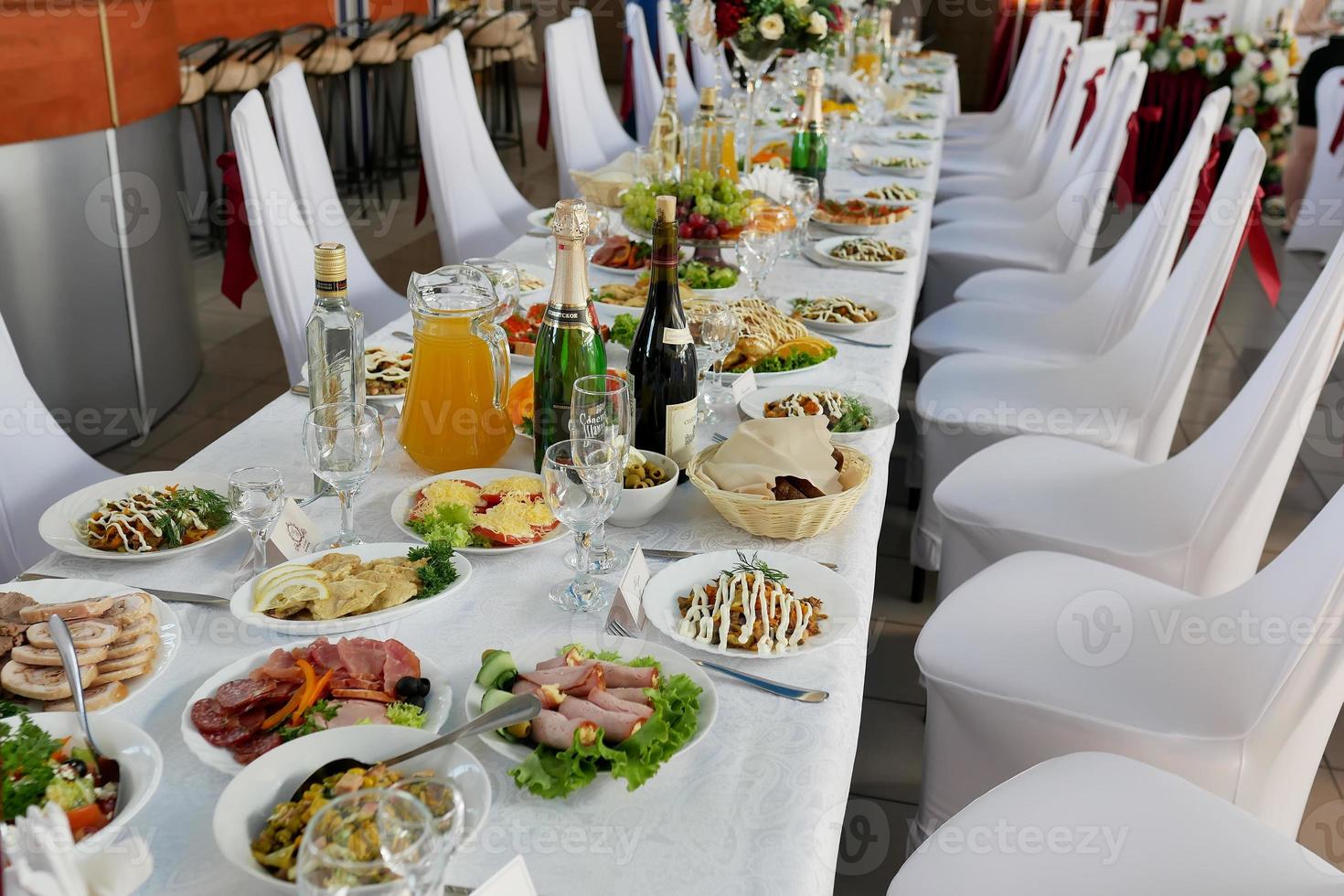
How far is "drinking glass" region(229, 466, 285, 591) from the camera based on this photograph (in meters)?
1.18

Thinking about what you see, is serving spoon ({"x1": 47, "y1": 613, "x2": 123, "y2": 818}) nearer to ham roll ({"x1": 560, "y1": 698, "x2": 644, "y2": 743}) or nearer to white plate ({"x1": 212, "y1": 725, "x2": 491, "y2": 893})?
white plate ({"x1": 212, "y1": 725, "x2": 491, "y2": 893})

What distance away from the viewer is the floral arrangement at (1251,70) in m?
6.63

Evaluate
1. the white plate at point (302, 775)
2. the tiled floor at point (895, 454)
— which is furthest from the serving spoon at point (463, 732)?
the tiled floor at point (895, 454)

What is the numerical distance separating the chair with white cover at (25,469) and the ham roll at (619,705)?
102 cm

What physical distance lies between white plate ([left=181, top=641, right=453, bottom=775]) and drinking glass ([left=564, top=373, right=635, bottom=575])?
0.24m

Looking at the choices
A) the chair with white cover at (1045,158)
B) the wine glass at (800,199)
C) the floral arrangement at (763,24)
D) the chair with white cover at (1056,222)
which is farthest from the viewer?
the chair with white cover at (1045,158)

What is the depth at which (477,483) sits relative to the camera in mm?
1428

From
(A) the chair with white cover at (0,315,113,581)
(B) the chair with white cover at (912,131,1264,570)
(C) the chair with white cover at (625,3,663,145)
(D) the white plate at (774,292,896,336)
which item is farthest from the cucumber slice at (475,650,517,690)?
(C) the chair with white cover at (625,3,663,145)

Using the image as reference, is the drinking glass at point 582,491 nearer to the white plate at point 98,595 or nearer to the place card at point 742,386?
the white plate at point 98,595

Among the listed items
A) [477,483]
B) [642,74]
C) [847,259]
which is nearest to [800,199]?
[847,259]

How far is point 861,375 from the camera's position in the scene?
1866mm

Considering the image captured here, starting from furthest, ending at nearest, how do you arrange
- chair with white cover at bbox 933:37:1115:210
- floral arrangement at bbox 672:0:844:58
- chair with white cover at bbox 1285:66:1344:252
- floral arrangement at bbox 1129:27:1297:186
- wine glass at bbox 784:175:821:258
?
1. floral arrangement at bbox 1129:27:1297:186
2. chair with white cover at bbox 1285:66:1344:252
3. chair with white cover at bbox 933:37:1115:210
4. floral arrangement at bbox 672:0:844:58
5. wine glass at bbox 784:175:821:258

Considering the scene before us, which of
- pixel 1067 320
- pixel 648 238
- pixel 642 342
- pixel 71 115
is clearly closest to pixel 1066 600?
pixel 642 342

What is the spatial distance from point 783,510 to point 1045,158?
3619 millimetres
